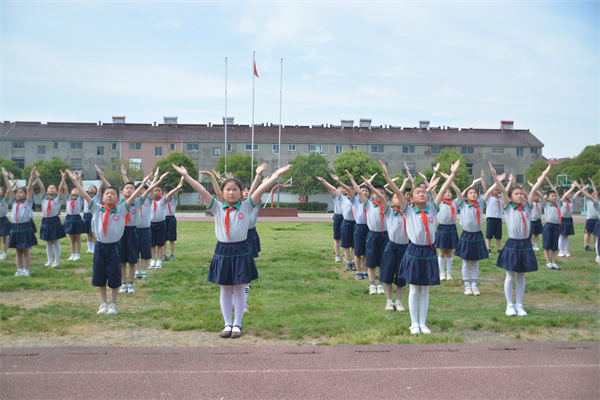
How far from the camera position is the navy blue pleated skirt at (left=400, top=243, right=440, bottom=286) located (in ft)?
21.6

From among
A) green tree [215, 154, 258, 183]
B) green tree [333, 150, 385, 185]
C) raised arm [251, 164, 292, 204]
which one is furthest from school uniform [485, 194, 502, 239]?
green tree [215, 154, 258, 183]

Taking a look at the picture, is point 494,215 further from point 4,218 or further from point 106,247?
point 4,218

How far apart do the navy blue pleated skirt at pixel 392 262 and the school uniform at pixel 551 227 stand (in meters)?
7.07

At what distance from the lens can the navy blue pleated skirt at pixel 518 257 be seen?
7.60 m

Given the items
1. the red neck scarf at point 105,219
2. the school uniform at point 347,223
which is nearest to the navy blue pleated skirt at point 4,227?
the red neck scarf at point 105,219

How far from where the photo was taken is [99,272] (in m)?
7.36

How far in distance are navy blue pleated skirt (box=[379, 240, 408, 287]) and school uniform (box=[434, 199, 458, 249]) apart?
10.6 feet

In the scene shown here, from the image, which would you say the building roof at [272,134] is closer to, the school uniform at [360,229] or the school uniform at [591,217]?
the school uniform at [591,217]

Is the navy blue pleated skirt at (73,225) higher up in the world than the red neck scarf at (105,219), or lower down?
lower down

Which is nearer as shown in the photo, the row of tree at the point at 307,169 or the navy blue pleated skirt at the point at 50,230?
the navy blue pleated skirt at the point at 50,230

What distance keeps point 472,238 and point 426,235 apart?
3.28 metres

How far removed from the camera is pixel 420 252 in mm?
6723

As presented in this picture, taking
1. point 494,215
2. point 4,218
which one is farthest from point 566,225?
point 4,218

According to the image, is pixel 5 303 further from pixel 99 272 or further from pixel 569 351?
pixel 569 351
